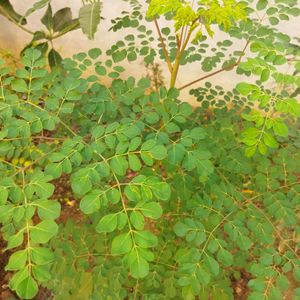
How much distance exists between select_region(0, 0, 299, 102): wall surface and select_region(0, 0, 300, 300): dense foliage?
1.05 m

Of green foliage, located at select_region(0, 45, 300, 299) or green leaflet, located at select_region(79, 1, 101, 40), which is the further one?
green leaflet, located at select_region(79, 1, 101, 40)

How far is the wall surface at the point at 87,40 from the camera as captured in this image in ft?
8.13

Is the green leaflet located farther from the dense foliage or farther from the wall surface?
the wall surface

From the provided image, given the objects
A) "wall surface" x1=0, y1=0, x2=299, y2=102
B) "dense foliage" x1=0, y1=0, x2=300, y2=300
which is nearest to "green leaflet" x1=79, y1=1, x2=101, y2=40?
"dense foliage" x1=0, y1=0, x2=300, y2=300

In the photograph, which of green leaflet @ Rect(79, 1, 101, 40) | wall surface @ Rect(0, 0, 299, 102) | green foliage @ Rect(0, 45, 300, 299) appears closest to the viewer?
green foliage @ Rect(0, 45, 300, 299)

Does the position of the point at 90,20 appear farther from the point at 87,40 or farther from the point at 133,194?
the point at 87,40

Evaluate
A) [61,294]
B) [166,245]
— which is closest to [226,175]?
[166,245]

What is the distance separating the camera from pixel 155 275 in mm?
1276

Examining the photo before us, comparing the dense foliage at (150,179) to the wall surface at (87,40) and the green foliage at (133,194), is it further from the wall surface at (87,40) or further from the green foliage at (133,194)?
the wall surface at (87,40)

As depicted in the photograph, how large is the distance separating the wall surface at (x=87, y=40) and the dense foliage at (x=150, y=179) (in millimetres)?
1047

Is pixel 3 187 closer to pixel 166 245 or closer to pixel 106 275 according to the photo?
pixel 106 275

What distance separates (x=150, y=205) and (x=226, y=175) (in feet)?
2.27

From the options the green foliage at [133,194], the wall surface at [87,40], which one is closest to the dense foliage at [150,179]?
the green foliage at [133,194]

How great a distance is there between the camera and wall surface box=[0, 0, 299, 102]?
8.13ft
